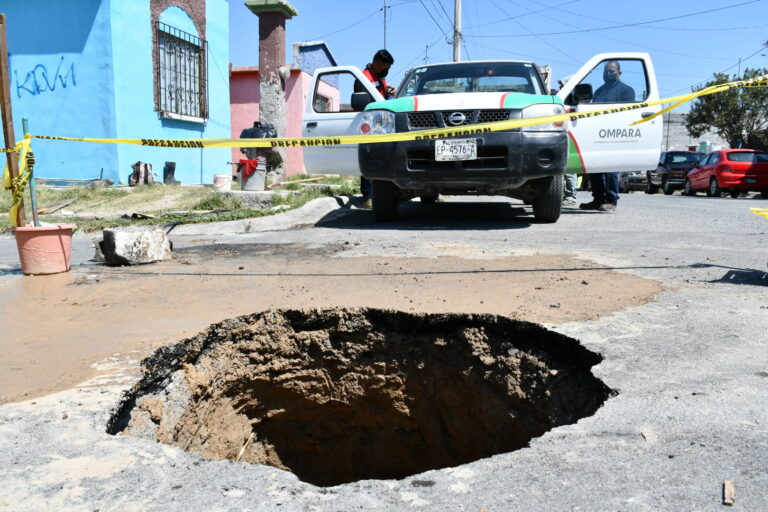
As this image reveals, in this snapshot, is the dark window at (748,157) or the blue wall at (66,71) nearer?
the blue wall at (66,71)

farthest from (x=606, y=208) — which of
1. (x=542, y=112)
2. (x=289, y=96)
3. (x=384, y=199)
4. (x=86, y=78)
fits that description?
(x=289, y=96)

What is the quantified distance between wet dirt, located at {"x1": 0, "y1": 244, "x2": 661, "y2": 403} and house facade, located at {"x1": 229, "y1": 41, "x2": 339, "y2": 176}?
535 inches

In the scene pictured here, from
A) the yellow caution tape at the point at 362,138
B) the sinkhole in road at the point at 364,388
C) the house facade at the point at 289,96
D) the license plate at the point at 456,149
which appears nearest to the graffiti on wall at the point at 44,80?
the house facade at the point at 289,96

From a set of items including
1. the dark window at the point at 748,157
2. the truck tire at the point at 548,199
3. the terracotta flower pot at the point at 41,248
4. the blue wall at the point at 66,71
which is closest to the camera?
the terracotta flower pot at the point at 41,248

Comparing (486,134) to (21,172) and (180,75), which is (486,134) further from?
(180,75)

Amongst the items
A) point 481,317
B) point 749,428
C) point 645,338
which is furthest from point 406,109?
point 749,428

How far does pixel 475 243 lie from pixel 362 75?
9.83 feet

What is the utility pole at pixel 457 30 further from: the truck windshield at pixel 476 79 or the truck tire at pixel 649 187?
the truck windshield at pixel 476 79

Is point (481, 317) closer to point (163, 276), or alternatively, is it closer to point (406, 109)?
point (163, 276)

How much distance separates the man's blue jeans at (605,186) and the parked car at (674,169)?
1432 cm

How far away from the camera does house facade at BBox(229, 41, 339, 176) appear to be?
18422 millimetres

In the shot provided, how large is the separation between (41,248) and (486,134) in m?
4.09

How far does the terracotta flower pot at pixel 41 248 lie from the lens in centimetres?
455

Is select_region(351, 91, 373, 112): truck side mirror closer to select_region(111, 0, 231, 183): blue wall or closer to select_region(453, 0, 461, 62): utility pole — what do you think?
select_region(111, 0, 231, 183): blue wall
